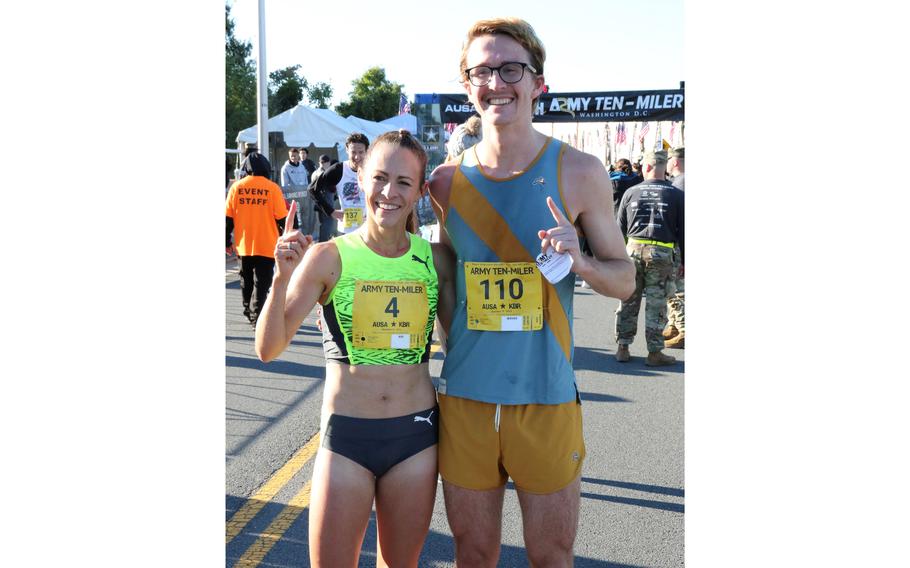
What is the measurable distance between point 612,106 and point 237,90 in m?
25.8

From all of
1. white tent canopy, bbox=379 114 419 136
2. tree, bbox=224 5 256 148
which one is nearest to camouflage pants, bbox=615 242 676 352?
white tent canopy, bbox=379 114 419 136

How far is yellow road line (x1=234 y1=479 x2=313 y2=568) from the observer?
141 inches

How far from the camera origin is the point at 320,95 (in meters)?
55.5

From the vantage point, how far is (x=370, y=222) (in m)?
2.51

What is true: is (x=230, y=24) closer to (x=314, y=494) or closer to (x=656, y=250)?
(x=656, y=250)

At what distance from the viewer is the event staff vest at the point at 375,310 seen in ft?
8.01

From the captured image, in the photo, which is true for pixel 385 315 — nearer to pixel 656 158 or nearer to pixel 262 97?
pixel 656 158

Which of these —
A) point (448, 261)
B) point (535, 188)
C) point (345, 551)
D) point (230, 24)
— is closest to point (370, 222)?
point (448, 261)

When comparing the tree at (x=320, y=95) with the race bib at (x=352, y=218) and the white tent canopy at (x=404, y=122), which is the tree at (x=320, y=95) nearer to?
the white tent canopy at (x=404, y=122)

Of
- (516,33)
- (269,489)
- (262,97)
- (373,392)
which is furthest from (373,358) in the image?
(262,97)

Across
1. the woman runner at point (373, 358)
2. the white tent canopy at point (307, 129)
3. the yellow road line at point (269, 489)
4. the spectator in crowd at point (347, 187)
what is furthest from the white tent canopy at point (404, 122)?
the woman runner at point (373, 358)

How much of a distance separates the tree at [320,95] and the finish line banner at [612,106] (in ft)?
124

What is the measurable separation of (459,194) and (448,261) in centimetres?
24

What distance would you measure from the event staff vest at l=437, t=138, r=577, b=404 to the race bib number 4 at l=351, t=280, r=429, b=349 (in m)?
0.17
